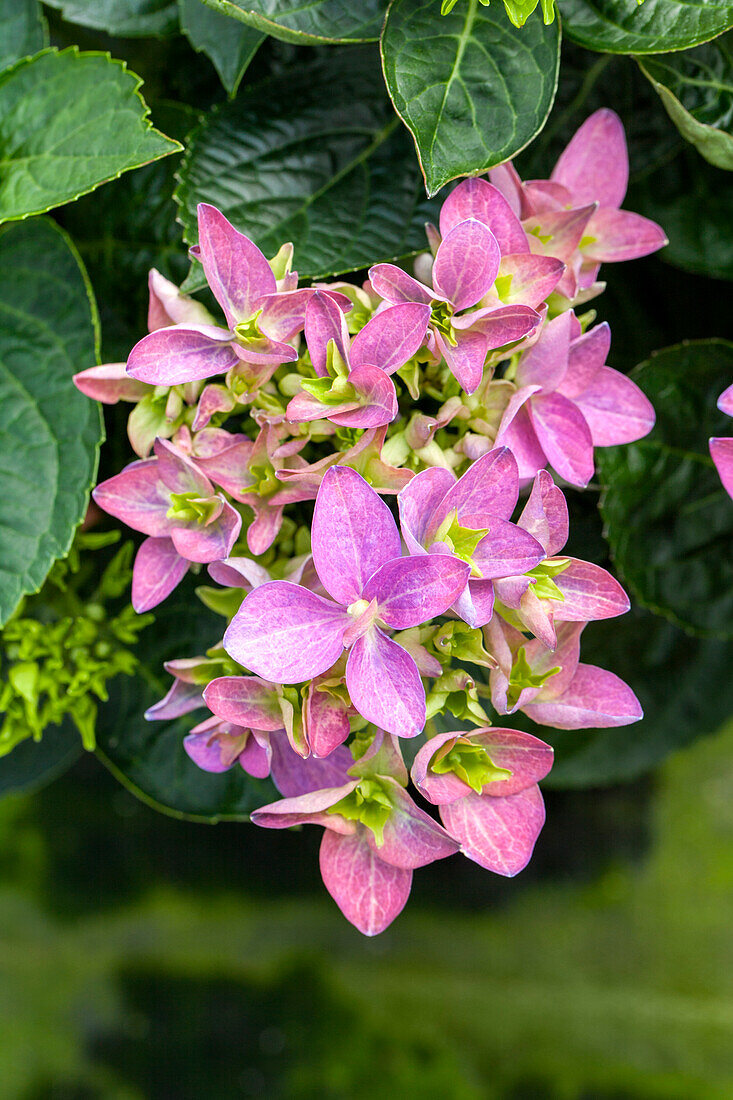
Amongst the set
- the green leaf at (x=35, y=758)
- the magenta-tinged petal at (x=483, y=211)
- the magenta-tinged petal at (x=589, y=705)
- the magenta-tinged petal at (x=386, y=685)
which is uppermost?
the magenta-tinged petal at (x=483, y=211)

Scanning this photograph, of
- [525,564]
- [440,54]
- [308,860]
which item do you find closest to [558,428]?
[525,564]

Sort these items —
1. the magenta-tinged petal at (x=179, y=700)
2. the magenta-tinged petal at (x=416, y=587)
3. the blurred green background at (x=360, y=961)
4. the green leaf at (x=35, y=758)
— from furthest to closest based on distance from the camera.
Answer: the blurred green background at (x=360, y=961) < the green leaf at (x=35, y=758) < the magenta-tinged petal at (x=179, y=700) < the magenta-tinged petal at (x=416, y=587)

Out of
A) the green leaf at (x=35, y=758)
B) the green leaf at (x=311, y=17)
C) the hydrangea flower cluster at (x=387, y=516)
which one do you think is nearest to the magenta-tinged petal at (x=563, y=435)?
the hydrangea flower cluster at (x=387, y=516)

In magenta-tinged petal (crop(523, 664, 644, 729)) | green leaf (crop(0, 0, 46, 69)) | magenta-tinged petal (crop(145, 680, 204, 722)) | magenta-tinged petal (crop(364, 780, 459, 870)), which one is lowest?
magenta-tinged petal (crop(145, 680, 204, 722))

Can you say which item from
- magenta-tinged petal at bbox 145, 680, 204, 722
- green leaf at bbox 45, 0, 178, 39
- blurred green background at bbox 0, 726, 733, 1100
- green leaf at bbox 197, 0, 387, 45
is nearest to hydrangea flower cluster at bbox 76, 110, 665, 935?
magenta-tinged petal at bbox 145, 680, 204, 722

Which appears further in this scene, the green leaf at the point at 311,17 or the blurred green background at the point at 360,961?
the blurred green background at the point at 360,961

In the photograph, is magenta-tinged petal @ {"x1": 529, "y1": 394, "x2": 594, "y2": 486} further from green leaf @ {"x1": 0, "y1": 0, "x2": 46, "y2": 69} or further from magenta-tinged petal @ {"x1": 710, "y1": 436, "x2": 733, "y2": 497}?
green leaf @ {"x1": 0, "y1": 0, "x2": 46, "y2": 69}

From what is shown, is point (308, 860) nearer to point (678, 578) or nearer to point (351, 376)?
point (678, 578)

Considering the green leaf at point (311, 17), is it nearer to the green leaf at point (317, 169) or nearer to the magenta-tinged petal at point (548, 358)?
the green leaf at point (317, 169)
